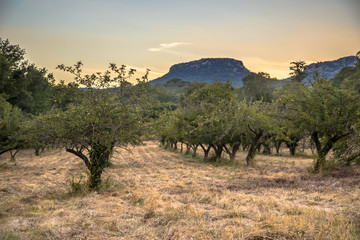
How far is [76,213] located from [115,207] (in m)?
1.42

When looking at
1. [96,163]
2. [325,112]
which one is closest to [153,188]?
[96,163]

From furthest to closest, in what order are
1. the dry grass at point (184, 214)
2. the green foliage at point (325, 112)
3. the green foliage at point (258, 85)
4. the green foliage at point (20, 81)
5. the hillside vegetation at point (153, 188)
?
the green foliage at point (258, 85), the green foliage at point (20, 81), the green foliage at point (325, 112), the hillside vegetation at point (153, 188), the dry grass at point (184, 214)

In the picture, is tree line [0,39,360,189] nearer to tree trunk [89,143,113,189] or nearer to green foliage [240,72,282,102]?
tree trunk [89,143,113,189]

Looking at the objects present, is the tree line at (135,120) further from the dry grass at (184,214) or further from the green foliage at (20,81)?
the green foliage at (20,81)

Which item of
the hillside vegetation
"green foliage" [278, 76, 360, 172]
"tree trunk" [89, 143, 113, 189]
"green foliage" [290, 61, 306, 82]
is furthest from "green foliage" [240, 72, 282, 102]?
"tree trunk" [89, 143, 113, 189]

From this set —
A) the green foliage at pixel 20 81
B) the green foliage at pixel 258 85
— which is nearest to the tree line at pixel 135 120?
the green foliage at pixel 20 81

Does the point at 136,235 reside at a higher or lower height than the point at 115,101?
lower

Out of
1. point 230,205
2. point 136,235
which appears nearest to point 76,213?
point 136,235

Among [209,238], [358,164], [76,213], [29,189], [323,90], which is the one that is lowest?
[29,189]

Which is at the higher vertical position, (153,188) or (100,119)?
(100,119)

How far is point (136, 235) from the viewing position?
669 centimetres

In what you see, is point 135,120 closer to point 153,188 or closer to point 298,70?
point 153,188

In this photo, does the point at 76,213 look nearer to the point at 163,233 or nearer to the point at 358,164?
the point at 163,233

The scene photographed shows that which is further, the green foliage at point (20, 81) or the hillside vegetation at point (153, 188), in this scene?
A: the green foliage at point (20, 81)
